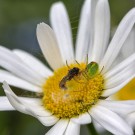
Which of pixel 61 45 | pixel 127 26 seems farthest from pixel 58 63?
pixel 127 26

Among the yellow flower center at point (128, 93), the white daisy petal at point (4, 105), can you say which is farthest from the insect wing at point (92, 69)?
the yellow flower center at point (128, 93)

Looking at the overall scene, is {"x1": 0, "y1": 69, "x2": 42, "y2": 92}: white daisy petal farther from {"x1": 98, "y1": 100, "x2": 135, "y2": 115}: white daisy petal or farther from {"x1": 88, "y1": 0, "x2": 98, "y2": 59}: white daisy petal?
{"x1": 98, "y1": 100, "x2": 135, "y2": 115}: white daisy petal

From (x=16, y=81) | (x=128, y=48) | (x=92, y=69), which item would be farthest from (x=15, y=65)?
(x=128, y=48)

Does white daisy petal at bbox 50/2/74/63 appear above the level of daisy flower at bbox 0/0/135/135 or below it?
above

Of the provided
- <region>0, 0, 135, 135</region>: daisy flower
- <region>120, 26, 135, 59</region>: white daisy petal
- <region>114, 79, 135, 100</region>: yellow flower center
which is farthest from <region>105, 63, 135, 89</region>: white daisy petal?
<region>114, 79, 135, 100</region>: yellow flower center

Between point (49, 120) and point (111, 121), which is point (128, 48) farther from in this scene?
point (111, 121)
